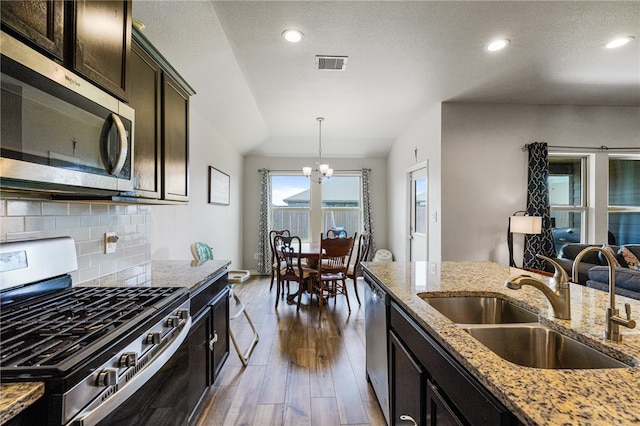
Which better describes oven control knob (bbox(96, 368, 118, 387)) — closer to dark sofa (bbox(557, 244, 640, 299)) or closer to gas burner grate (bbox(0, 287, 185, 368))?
gas burner grate (bbox(0, 287, 185, 368))

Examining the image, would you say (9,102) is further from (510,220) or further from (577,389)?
(510,220)

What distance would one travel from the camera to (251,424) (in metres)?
1.78

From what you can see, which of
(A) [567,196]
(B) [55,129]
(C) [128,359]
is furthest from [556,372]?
(A) [567,196]

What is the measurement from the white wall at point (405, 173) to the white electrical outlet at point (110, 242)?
353cm

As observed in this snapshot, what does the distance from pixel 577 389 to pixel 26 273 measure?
1.81 m

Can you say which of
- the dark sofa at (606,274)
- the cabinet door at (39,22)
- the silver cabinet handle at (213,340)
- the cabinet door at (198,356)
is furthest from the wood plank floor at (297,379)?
the dark sofa at (606,274)

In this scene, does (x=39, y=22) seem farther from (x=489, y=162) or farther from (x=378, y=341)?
(x=489, y=162)

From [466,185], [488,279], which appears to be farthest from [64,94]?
[466,185]

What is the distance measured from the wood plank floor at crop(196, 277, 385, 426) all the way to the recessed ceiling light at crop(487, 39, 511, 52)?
9.67ft

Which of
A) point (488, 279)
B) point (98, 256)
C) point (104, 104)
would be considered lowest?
point (488, 279)

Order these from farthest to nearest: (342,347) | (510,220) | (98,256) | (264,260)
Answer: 1. (264,260)
2. (510,220)
3. (342,347)
4. (98,256)

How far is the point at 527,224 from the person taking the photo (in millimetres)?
3420

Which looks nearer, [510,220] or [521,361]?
[521,361]

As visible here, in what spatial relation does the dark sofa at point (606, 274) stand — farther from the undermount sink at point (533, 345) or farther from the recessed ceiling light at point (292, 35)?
the recessed ceiling light at point (292, 35)
